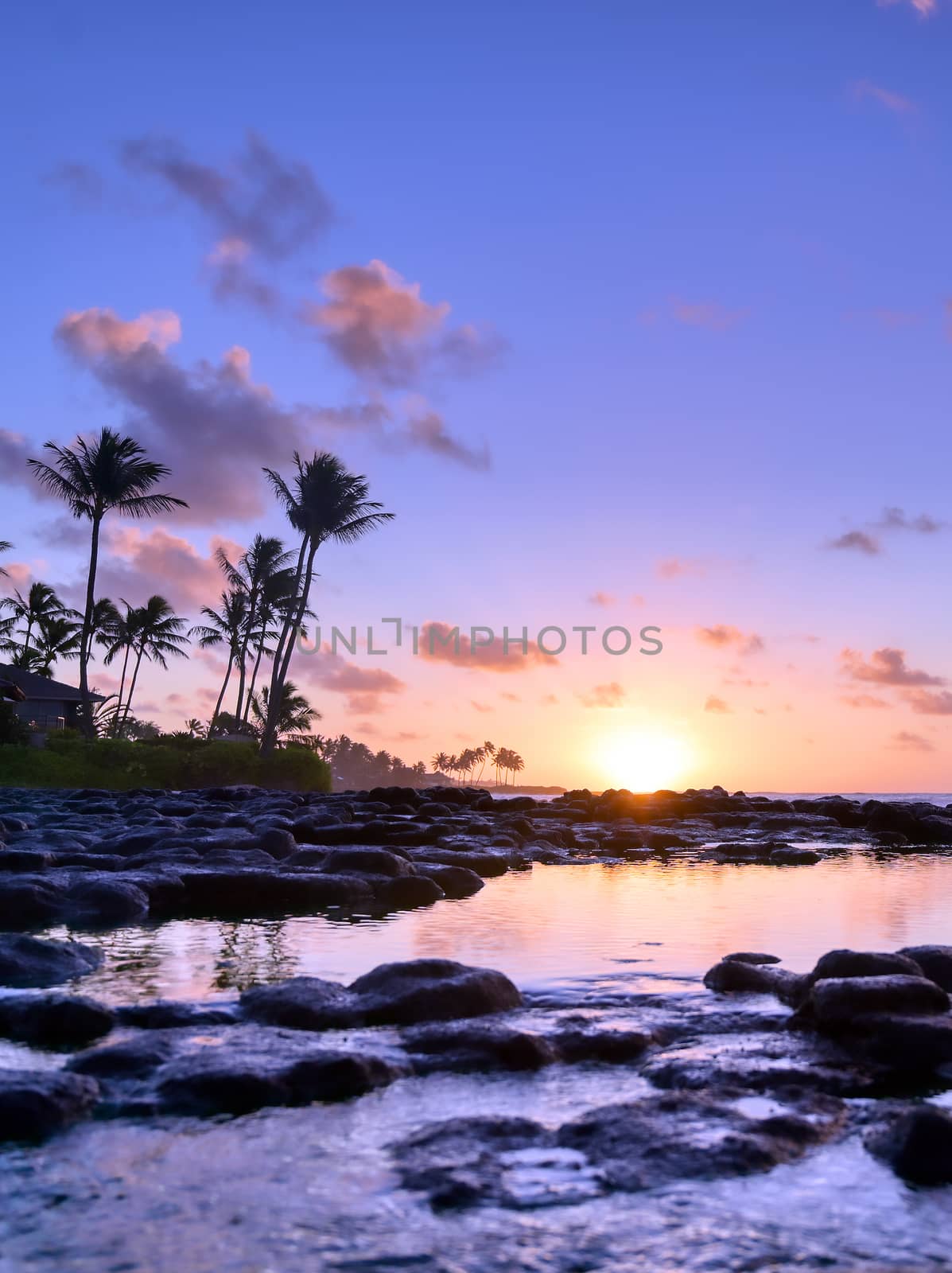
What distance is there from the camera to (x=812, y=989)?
174 inches

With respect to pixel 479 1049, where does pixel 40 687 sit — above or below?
above

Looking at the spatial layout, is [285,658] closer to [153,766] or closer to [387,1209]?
[153,766]

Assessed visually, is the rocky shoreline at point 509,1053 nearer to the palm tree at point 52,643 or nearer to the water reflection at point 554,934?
the water reflection at point 554,934

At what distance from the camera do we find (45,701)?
156 feet

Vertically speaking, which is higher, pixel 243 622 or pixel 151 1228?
pixel 243 622

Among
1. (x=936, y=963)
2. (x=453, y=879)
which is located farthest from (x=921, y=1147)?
(x=453, y=879)

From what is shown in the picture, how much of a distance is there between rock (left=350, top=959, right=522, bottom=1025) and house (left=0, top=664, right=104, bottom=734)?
4396 centimetres

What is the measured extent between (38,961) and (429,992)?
211 centimetres

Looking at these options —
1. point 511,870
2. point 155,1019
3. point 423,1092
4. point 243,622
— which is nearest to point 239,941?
point 155,1019

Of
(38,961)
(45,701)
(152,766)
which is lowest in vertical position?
(38,961)

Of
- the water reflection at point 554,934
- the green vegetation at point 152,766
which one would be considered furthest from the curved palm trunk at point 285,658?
the water reflection at point 554,934

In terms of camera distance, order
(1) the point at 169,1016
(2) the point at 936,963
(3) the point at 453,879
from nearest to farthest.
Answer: (1) the point at 169,1016, (2) the point at 936,963, (3) the point at 453,879

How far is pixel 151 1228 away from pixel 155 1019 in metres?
1.99

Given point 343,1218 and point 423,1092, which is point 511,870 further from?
point 343,1218
